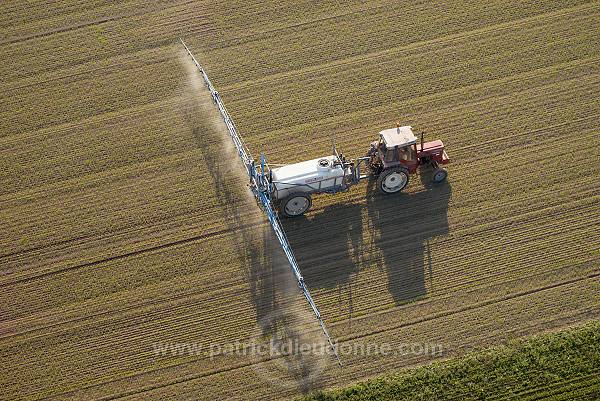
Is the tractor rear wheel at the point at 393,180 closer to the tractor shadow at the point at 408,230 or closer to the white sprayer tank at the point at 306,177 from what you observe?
the tractor shadow at the point at 408,230

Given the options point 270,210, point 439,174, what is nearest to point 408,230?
point 439,174

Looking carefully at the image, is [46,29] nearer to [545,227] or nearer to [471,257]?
[471,257]

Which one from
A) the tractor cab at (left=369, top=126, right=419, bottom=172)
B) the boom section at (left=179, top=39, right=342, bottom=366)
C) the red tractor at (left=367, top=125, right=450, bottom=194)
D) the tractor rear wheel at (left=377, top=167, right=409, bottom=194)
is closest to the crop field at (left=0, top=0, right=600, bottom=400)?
the boom section at (left=179, top=39, right=342, bottom=366)

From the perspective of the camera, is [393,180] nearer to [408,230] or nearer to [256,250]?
[408,230]

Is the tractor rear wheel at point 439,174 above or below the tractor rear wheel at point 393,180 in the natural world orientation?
above

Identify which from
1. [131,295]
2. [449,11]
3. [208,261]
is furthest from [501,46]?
[131,295]

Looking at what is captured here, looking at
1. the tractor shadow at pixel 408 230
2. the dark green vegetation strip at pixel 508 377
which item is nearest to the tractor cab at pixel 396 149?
the tractor shadow at pixel 408 230
